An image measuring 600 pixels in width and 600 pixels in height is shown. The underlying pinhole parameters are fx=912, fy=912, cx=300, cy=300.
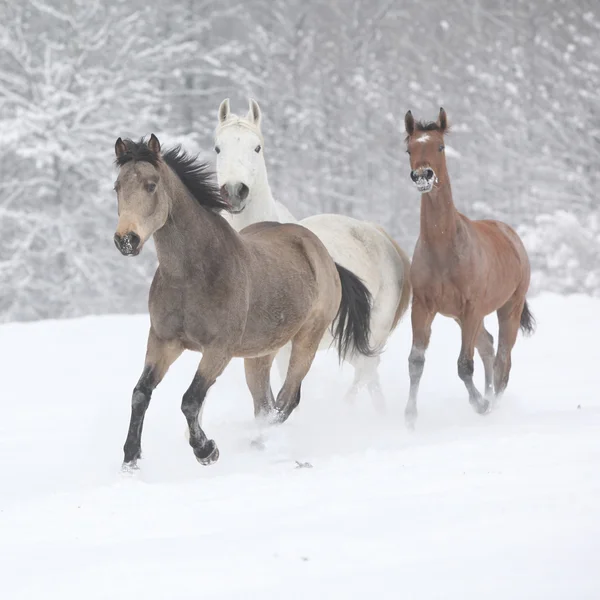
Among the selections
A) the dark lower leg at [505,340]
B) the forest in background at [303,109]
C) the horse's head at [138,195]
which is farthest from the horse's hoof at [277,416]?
the forest in background at [303,109]

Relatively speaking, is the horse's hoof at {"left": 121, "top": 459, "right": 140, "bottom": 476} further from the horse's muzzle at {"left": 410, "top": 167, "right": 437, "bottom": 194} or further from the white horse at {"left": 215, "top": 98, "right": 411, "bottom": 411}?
the horse's muzzle at {"left": 410, "top": 167, "right": 437, "bottom": 194}

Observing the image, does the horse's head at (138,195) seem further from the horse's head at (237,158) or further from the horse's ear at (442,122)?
the horse's ear at (442,122)

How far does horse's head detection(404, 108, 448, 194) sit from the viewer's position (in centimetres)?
697

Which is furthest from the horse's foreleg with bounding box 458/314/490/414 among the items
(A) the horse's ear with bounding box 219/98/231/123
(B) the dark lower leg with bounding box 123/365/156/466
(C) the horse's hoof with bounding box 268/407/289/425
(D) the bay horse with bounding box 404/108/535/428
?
(B) the dark lower leg with bounding box 123/365/156/466

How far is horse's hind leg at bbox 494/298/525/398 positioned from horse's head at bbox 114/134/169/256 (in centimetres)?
438

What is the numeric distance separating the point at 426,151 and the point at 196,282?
9.04 ft

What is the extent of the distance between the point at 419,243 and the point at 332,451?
215 centimetres

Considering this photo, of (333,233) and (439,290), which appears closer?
(439,290)

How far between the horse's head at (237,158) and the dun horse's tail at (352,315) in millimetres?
919

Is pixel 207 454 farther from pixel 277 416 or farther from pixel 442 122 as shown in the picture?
pixel 442 122

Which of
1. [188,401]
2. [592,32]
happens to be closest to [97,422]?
[188,401]

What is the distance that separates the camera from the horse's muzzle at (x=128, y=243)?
4590 millimetres

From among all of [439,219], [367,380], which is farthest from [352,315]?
[367,380]

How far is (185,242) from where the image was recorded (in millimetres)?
5270
